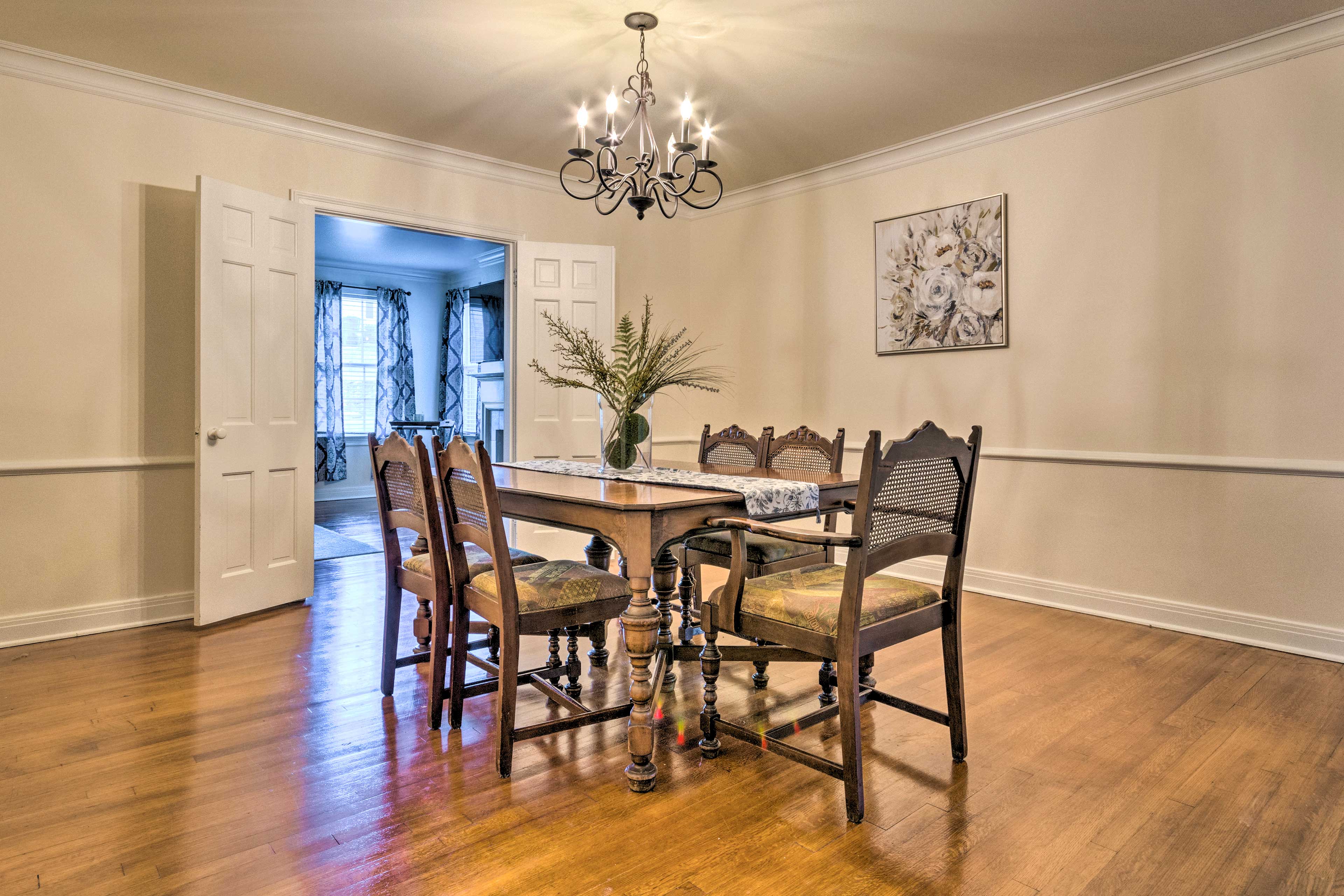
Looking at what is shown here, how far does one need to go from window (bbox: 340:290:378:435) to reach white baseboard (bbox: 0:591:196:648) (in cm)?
486

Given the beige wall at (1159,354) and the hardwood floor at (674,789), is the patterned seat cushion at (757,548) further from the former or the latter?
the beige wall at (1159,354)

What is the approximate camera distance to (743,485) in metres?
2.38

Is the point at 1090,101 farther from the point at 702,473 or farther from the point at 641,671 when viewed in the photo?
the point at 641,671

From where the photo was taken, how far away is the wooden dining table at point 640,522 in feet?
6.59

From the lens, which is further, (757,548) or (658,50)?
(658,50)

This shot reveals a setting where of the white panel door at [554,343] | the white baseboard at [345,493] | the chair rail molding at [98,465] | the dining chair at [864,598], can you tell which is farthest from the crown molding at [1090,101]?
the white baseboard at [345,493]

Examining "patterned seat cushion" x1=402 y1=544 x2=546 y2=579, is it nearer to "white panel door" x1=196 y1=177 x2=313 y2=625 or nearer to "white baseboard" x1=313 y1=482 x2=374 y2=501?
"white panel door" x1=196 y1=177 x2=313 y2=625

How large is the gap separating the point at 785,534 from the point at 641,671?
1.87 feet

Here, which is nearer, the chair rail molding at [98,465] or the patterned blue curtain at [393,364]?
the chair rail molding at [98,465]

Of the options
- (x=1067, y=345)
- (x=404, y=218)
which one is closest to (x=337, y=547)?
(x=404, y=218)

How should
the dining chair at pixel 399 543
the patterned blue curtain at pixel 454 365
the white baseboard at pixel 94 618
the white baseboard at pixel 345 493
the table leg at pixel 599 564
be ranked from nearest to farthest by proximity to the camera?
1. the dining chair at pixel 399 543
2. the table leg at pixel 599 564
3. the white baseboard at pixel 94 618
4. the white baseboard at pixel 345 493
5. the patterned blue curtain at pixel 454 365

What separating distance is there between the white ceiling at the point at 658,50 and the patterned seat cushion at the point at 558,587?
2181 mm

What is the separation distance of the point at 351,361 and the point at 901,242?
20.4 ft

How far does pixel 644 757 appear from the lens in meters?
2.05
